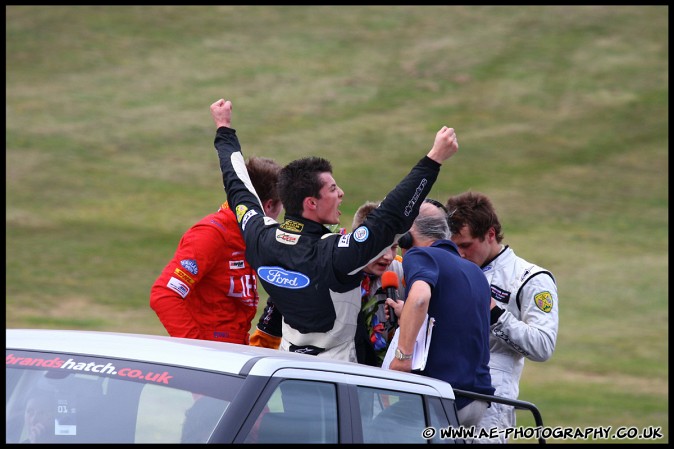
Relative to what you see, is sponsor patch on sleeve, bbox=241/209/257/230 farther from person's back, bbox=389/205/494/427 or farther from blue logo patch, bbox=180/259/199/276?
person's back, bbox=389/205/494/427

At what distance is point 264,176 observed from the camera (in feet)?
18.7

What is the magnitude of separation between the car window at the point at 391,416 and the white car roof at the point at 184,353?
0.07 metres

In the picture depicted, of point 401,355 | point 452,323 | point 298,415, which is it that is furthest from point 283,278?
point 298,415

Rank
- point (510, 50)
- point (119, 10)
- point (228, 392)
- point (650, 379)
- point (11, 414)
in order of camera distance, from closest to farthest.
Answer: point (228, 392) < point (11, 414) < point (650, 379) < point (510, 50) < point (119, 10)

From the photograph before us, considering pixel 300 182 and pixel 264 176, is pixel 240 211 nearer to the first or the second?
pixel 300 182

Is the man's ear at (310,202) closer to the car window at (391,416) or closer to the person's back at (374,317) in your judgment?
the person's back at (374,317)

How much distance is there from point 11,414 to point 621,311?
68.9 ft

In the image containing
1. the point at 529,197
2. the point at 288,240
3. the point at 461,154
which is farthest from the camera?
the point at 461,154

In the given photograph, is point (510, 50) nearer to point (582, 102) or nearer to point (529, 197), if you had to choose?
point (582, 102)

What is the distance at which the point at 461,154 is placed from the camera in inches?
1478

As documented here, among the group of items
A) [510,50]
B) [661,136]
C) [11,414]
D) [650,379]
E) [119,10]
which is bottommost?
[650,379]

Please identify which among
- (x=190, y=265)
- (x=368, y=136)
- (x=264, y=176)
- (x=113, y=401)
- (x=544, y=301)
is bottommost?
(x=113, y=401)

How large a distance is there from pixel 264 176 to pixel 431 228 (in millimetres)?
1026

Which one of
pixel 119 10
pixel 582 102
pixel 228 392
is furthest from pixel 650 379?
pixel 119 10
